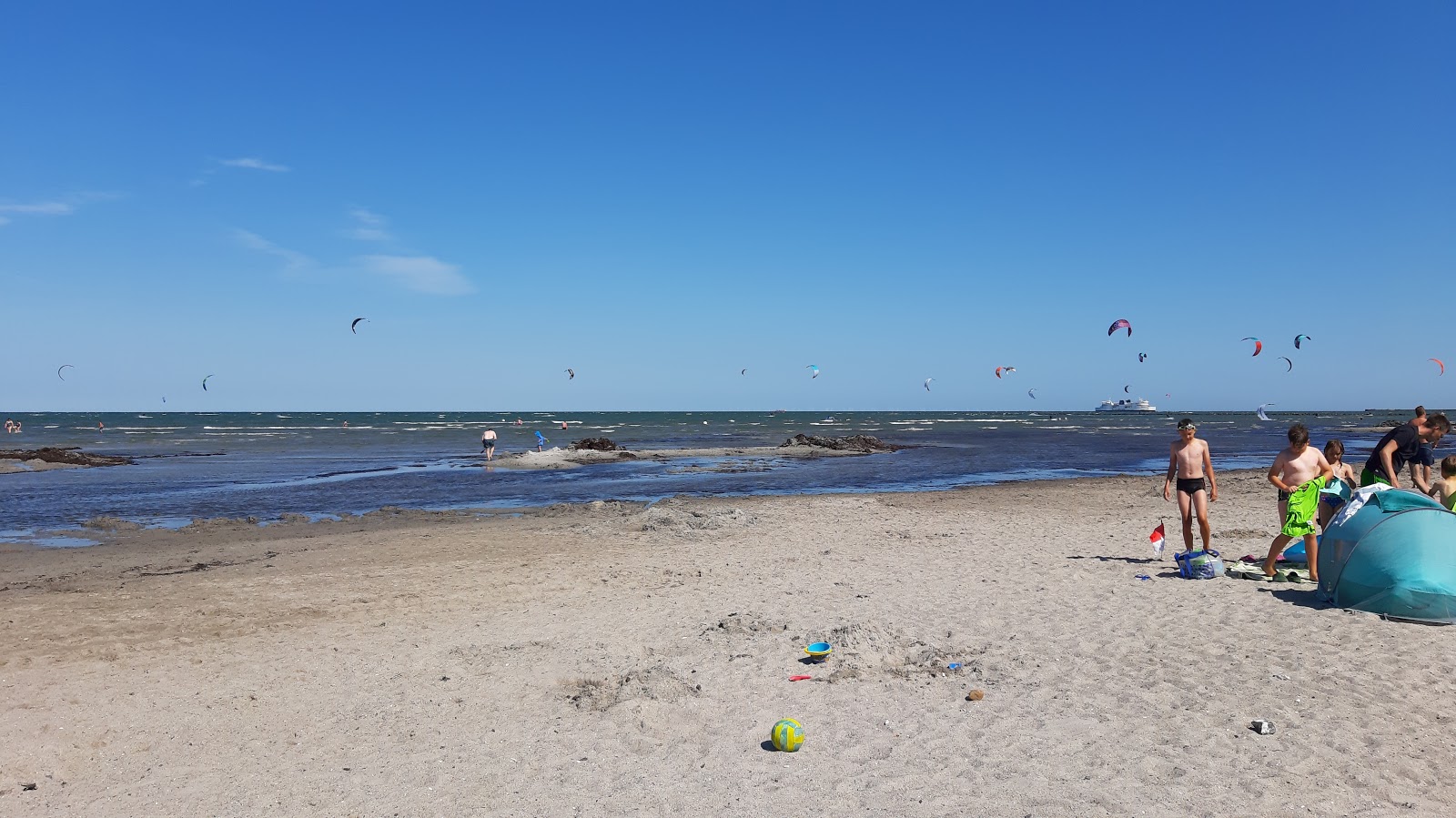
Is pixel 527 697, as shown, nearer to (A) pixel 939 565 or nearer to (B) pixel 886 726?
(B) pixel 886 726

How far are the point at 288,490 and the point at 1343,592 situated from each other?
77.8ft

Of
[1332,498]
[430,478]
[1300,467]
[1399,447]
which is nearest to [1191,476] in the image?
[1300,467]

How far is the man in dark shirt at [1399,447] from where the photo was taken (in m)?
9.52

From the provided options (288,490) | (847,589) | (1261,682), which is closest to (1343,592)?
(1261,682)

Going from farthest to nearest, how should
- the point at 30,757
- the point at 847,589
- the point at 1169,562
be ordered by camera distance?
the point at 1169,562 < the point at 847,589 < the point at 30,757

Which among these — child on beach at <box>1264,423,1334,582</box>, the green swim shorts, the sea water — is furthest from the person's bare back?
the sea water

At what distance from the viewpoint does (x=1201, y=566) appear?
30.5 ft

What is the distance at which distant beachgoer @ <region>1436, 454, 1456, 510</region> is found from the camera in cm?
862

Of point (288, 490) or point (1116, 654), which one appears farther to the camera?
point (288, 490)

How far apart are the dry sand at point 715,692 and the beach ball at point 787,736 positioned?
3.5 inches

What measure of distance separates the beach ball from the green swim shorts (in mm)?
6399

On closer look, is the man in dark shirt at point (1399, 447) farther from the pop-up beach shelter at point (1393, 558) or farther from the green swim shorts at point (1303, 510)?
the pop-up beach shelter at point (1393, 558)

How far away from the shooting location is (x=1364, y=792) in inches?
173

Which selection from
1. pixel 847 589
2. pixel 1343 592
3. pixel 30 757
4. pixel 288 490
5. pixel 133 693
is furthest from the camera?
pixel 288 490
